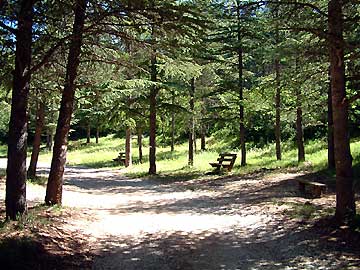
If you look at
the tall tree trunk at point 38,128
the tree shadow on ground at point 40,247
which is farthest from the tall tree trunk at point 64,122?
the tall tree trunk at point 38,128

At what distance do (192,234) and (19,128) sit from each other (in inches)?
158

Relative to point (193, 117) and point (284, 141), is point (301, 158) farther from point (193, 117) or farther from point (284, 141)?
point (284, 141)

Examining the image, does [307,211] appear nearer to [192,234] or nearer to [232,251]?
[192,234]

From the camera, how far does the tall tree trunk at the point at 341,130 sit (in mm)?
7953

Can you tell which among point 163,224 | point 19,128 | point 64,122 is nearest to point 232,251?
point 163,224

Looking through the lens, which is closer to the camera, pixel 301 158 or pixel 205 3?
pixel 205 3

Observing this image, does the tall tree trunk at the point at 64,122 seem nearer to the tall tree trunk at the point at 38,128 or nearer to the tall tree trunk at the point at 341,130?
the tall tree trunk at the point at 341,130

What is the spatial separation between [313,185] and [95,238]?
6363mm

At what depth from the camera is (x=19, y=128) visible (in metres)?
7.75

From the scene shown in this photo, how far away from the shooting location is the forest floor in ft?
21.4

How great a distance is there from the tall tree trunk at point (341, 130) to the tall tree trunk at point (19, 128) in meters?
5.92

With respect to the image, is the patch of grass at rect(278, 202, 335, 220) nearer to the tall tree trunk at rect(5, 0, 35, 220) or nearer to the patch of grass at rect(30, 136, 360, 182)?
the patch of grass at rect(30, 136, 360, 182)

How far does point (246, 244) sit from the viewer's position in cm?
754

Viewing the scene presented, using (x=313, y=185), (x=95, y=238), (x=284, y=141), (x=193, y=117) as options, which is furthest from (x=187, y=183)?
(x=284, y=141)
